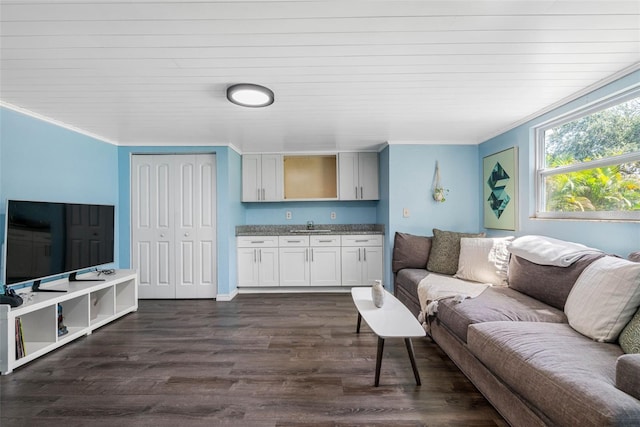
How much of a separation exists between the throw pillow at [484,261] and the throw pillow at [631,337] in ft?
4.10

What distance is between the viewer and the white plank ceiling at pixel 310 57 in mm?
1434

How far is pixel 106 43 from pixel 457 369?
123 inches

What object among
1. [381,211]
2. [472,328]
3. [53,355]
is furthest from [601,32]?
[53,355]

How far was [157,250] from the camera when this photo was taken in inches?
156

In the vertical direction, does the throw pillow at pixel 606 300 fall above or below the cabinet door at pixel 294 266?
above

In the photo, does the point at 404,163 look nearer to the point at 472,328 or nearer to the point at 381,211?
the point at 381,211

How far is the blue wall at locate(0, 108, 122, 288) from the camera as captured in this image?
8.34 ft

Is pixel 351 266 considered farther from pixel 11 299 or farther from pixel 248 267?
pixel 11 299

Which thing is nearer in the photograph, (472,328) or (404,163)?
(472,328)

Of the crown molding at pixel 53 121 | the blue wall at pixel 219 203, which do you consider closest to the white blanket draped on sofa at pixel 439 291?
the blue wall at pixel 219 203

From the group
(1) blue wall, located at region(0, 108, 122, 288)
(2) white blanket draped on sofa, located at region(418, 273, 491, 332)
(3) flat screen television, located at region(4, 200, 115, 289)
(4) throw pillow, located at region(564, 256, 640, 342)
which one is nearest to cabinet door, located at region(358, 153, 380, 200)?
(2) white blanket draped on sofa, located at region(418, 273, 491, 332)

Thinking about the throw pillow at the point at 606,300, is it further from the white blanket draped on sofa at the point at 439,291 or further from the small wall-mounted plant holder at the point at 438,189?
the small wall-mounted plant holder at the point at 438,189

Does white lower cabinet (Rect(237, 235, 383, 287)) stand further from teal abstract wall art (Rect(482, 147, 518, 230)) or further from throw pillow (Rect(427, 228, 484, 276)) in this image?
teal abstract wall art (Rect(482, 147, 518, 230))

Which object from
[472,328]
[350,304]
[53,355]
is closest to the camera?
[472,328]
